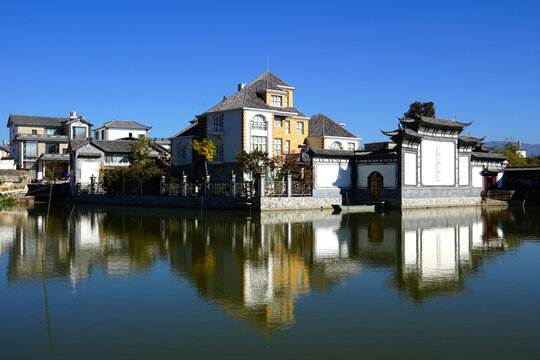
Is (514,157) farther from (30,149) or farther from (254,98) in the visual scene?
(30,149)

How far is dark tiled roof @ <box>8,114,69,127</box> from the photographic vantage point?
69438 millimetres

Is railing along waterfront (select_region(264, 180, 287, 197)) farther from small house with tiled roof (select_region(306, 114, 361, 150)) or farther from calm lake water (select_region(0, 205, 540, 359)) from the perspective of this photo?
calm lake water (select_region(0, 205, 540, 359))

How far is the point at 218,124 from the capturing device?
44969 millimetres

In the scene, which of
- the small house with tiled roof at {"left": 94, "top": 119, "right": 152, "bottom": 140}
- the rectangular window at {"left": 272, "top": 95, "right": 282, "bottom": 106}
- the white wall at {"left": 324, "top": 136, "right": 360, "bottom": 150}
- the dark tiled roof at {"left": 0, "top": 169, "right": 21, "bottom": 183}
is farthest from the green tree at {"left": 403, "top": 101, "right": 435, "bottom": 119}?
the dark tiled roof at {"left": 0, "top": 169, "right": 21, "bottom": 183}

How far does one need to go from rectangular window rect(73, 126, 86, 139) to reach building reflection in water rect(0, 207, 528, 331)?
45306 millimetres

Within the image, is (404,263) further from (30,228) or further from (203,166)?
(203,166)

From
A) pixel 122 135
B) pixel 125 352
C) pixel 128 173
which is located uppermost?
pixel 122 135

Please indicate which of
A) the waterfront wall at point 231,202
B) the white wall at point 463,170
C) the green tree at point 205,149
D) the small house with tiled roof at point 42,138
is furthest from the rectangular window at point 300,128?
the small house with tiled roof at point 42,138

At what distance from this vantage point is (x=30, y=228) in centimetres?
2439

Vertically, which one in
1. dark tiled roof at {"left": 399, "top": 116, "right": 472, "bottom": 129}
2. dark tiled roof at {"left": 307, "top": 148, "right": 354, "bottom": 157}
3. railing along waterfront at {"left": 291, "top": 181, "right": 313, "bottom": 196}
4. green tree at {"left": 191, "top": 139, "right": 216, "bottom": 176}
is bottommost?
railing along waterfront at {"left": 291, "top": 181, "right": 313, "bottom": 196}

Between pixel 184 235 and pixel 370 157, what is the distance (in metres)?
23.5

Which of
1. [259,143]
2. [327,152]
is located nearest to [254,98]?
[259,143]

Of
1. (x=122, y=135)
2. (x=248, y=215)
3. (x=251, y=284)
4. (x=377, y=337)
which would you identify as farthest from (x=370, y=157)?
(x=122, y=135)

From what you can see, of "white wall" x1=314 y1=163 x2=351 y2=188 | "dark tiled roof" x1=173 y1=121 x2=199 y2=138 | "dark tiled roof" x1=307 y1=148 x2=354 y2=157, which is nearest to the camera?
"dark tiled roof" x1=307 y1=148 x2=354 y2=157
